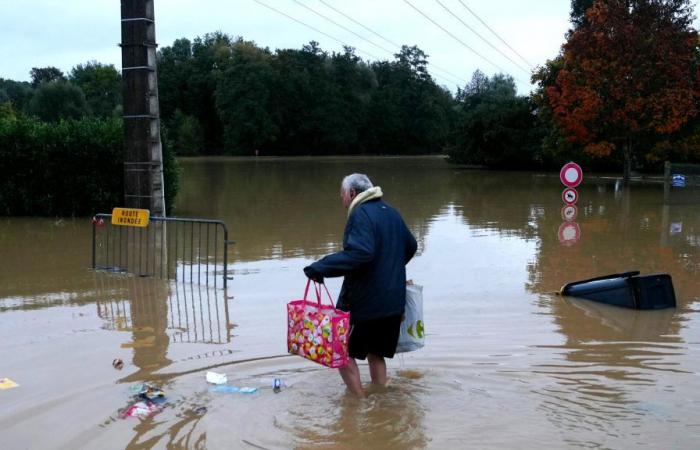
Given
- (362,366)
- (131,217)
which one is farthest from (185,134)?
(362,366)

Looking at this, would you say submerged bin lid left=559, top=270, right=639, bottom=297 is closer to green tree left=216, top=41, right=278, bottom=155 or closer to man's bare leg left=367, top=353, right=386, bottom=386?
man's bare leg left=367, top=353, right=386, bottom=386

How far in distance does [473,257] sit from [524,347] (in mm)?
5931

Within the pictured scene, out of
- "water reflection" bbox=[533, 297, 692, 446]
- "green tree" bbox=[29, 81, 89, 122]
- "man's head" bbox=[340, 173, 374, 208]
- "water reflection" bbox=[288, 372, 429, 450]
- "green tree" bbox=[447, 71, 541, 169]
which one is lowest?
"water reflection" bbox=[288, 372, 429, 450]

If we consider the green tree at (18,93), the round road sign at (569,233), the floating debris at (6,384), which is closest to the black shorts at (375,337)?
the floating debris at (6,384)

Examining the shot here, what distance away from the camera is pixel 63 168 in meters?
18.8

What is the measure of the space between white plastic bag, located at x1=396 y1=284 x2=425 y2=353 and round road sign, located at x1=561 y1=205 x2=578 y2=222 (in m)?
14.1

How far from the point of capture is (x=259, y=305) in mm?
9289

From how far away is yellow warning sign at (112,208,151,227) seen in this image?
36.0 ft

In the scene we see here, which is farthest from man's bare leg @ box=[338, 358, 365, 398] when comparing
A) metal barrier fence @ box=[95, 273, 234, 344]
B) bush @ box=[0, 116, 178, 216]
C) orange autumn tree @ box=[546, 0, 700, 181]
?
orange autumn tree @ box=[546, 0, 700, 181]

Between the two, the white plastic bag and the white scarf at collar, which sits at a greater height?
the white scarf at collar

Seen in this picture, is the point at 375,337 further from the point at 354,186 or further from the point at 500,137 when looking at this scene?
the point at 500,137

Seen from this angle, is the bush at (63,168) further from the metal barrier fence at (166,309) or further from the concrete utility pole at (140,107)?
the metal barrier fence at (166,309)

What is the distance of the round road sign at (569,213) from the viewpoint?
19.5m

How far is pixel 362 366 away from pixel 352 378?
102 centimetres
